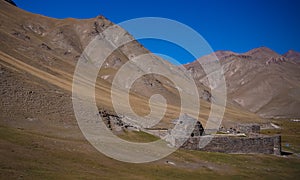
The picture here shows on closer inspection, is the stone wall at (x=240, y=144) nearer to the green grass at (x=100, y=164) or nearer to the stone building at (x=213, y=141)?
the stone building at (x=213, y=141)

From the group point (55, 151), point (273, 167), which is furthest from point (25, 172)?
point (273, 167)

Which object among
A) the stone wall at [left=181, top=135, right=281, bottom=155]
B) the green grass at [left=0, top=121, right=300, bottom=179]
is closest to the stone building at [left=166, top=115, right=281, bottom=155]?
the stone wall at [left=181, top=135, right=281, bottom=155]

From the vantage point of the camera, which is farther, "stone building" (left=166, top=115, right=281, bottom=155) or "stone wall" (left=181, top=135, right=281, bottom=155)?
"stone wall" (left=181, top=135, right=281, bottom=155)

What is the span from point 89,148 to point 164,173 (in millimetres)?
8288

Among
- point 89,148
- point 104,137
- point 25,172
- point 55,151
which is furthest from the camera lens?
point 104,137

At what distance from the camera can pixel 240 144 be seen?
46250 mm

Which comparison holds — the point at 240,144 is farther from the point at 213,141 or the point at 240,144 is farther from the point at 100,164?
the point at 100,164

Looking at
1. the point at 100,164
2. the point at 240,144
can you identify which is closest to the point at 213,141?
the point at 240,144

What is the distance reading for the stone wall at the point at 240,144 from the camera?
4372cm

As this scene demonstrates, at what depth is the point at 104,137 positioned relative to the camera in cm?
3950

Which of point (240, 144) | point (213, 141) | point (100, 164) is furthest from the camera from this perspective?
point (240, 144)

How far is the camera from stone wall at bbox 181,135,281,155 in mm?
43719

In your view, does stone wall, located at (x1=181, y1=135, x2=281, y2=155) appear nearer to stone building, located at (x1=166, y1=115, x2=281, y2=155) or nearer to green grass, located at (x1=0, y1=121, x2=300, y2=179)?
stone building, located at (x1=166, y1=115, x2=281, y2=155)

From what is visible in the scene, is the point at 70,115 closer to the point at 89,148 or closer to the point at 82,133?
the point at 82,133
